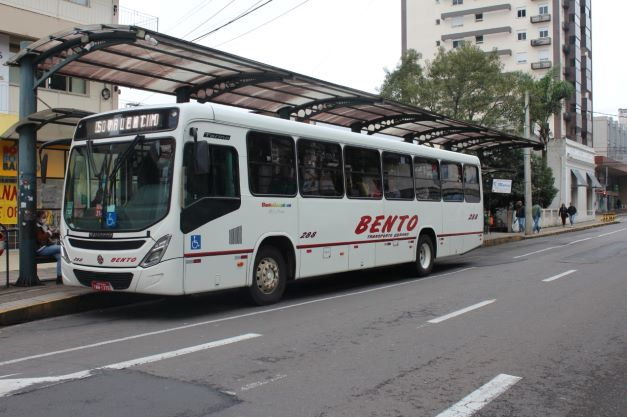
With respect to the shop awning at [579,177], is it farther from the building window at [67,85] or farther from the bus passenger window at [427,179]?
the building window at [67,85]

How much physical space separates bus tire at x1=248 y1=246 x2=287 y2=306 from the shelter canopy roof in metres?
3.81

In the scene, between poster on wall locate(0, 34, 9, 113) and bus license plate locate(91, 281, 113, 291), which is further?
poster on wall locate(0, 34, 9, 113)

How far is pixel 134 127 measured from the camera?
28.9 ft

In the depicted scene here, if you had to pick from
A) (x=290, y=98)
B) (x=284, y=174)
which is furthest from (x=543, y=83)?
(x=284, y=174)

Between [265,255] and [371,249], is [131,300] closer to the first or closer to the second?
[265,255]

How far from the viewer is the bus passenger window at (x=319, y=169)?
34.5 ft

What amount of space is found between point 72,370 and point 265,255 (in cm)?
439

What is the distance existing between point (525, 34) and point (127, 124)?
244 feet

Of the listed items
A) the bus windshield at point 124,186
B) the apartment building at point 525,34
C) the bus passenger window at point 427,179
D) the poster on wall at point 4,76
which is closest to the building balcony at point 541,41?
the apartment building at point 525,34

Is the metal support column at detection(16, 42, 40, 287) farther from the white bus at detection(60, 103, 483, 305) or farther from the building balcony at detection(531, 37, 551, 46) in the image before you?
the building balcony at detection(531, 37, 551, 46)

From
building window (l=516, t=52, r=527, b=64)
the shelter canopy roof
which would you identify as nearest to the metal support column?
the shelter canopy roof

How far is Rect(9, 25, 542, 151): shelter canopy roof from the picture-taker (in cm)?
997

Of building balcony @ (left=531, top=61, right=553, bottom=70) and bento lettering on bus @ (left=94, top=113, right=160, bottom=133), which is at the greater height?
building balcony @ (left=531, top=61, right=553, bottom=70)

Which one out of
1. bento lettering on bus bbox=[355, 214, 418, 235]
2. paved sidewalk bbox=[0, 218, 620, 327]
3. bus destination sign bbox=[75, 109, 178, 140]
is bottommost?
paved sidewalk bbox=[0, 218, 620, 327]
